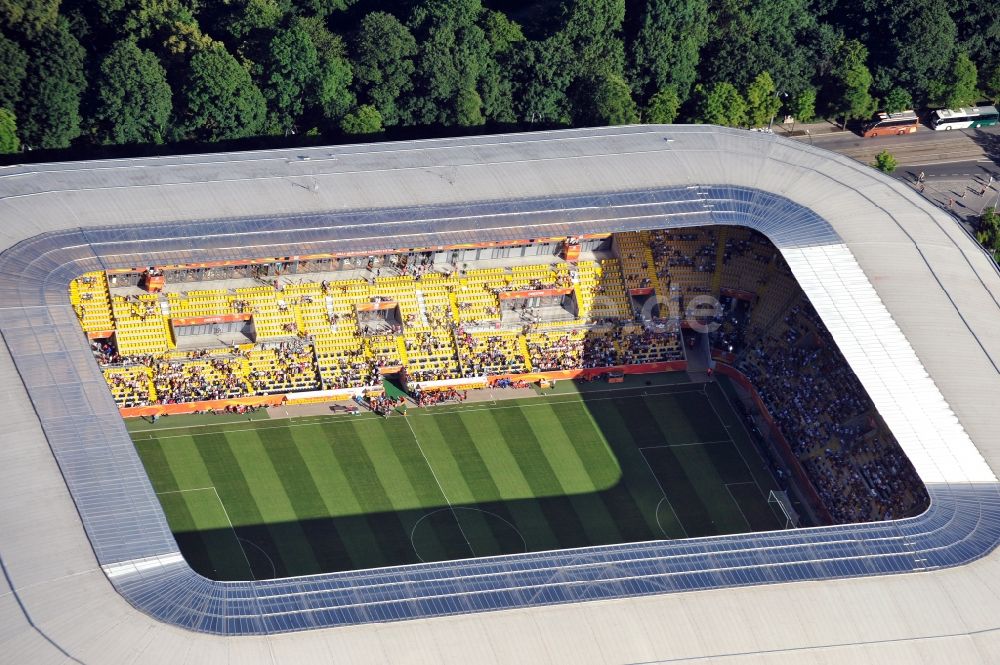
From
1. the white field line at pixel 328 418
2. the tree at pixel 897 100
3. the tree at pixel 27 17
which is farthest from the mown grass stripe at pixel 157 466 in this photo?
the tree at pixel 897 100

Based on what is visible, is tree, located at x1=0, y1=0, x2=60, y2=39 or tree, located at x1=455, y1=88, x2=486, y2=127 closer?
tree, located at x1=0, y1=0, x2=60, y2=39

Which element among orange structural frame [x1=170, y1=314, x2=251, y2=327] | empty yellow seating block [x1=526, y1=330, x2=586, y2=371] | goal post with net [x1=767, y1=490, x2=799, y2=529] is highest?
orange structural frame [x1=170, y1=314, x2=251, y2=327]

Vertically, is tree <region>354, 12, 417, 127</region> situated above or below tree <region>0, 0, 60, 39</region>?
below

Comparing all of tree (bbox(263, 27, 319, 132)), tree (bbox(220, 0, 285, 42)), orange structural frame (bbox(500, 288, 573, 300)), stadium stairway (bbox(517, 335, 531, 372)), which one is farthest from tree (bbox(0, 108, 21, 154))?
stadium stairway (bbox(517, 335, 531, 372))

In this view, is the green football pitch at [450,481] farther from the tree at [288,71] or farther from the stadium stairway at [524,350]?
the tree at [288,71]

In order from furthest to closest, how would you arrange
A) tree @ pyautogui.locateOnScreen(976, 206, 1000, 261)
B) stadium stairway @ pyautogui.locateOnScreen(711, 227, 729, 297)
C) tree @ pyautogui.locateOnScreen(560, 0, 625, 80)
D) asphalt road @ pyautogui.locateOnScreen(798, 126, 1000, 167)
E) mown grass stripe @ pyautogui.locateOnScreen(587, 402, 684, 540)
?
asphalt road @ pyautogui.locateOnScreen(798, 126, 1000, 167) → tree @ pyautogui.locateOnScreen(560, 0, 625, 80) → tree @ pyautogui.locateOnScreen(976, 206, 1000, 261) → stadium stairway @ pyautogui.locateOnScreen(711, 227, 729, 297) → mown grass stripe @ pyautogui.locateOnScreen(587, 402, 684, 540)

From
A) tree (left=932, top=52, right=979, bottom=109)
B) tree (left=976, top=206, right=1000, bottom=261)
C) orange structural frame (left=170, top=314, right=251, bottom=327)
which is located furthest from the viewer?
tree (left=932, top=52, right=979, bottom=109)

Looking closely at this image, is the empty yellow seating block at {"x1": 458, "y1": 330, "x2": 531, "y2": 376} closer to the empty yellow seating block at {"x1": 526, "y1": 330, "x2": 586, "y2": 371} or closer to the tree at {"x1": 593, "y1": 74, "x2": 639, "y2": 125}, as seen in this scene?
the empty yellow seating block at {"x1": 526, "y1": 330, "x2": 586, "y2": 371}
